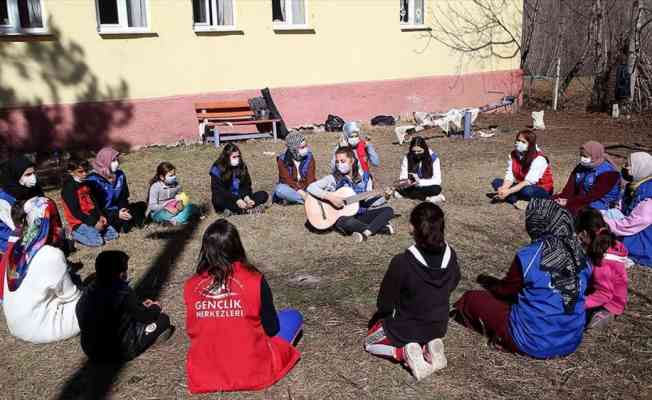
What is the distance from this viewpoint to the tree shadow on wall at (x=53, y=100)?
10320 millimetres

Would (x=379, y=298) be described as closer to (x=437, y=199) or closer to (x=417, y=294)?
(x=417, y=294)

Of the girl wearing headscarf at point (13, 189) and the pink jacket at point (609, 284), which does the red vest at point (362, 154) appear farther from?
the girl wearing headscarf at point (13, 189)

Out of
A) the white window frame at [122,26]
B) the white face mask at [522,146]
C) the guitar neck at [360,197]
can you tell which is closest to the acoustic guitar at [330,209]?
the guitar neck at [360,197]

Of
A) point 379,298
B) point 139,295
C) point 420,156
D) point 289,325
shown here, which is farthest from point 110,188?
point 379,298

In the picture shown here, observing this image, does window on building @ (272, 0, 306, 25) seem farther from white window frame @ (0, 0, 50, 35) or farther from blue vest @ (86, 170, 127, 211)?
blue vest @ (86, 170, 127, 211)

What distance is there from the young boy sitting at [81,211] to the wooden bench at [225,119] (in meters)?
5.35

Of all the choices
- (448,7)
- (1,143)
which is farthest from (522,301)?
(448,7)

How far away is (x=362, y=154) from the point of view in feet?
25.6

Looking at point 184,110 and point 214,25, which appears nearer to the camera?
point 184,110

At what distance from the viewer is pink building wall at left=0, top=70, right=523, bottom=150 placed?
10.7 metres

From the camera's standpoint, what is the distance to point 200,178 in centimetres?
962

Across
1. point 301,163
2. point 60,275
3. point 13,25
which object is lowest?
point 60,275

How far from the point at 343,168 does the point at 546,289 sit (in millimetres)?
3396

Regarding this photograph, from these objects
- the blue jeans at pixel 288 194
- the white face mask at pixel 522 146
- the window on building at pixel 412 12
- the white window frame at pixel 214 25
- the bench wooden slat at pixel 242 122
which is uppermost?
the window on building at pixel 412 12
